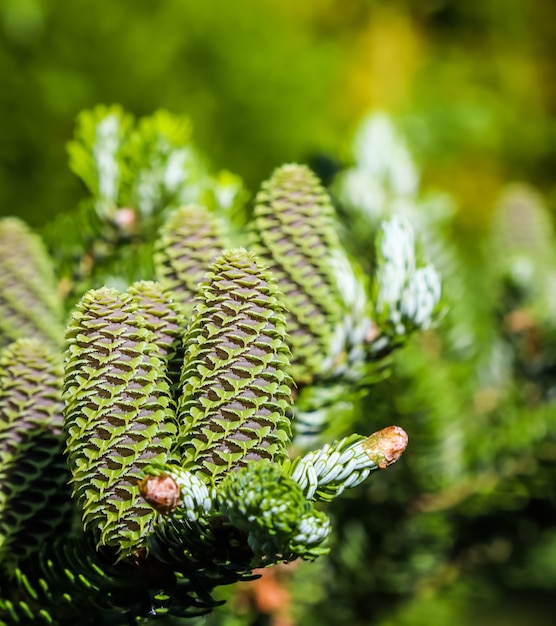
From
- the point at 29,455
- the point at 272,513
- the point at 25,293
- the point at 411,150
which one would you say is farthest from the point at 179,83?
the point at 272,513

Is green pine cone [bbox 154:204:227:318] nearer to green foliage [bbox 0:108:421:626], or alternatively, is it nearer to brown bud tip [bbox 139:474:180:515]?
green foliage [bbox 0:108:421:626]

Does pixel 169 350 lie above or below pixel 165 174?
below

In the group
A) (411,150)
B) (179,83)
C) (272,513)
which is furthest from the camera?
(179,83)

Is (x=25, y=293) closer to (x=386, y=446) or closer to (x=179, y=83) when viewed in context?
(x=386, y=446)

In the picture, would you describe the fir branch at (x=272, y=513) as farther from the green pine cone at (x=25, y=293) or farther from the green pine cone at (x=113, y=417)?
the green pine cone at (x=25, y=293)

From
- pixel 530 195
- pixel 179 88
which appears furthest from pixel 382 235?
pixel 179 88

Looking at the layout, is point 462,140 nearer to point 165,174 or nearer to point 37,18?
point 37,18
